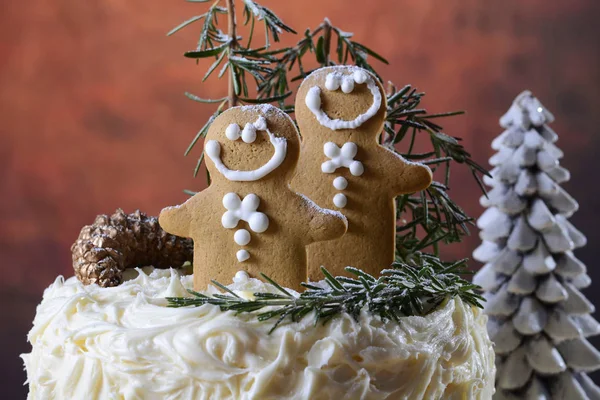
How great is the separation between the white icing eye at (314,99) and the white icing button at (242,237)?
275 mm

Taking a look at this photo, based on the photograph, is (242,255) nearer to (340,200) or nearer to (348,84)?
(340,200)

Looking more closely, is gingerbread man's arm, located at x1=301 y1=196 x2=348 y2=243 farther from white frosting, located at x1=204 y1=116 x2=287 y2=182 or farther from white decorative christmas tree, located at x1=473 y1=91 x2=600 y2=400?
white decorative christmas tree, located at x1=473 y1=91 x2=600 y2=400

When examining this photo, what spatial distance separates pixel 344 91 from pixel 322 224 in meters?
0.28

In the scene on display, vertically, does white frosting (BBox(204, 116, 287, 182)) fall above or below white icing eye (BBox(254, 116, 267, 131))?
below

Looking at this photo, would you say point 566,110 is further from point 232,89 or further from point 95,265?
point 95,265

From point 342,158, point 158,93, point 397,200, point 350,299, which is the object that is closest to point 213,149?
point 342,158

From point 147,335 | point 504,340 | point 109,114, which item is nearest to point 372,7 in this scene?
point 109,114

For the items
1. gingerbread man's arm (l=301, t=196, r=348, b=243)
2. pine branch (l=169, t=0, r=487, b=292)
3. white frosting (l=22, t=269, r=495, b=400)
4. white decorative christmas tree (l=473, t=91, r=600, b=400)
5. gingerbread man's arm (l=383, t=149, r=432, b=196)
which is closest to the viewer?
white frosting (l=22, t=269, r=495, b=400)

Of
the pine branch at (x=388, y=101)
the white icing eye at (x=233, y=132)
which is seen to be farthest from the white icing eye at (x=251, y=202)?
the pine branch at (x=388, y=101)

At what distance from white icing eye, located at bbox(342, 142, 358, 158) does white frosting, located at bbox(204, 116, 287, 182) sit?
0.54 feet

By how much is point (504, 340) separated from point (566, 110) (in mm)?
897

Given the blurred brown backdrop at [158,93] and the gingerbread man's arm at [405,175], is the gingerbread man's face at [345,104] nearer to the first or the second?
the gingerbread man's arm at [405,175]

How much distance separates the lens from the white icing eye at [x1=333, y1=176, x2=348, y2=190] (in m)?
1.47

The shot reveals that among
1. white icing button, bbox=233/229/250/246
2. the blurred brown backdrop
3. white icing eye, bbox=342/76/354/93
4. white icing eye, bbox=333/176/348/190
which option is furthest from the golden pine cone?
the blurred brown backdrop
